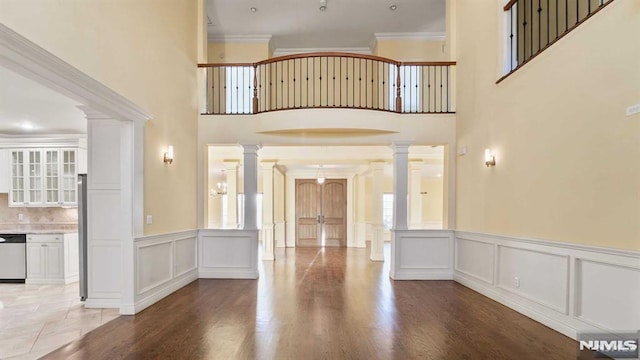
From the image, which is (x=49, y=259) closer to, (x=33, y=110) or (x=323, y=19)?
(x=33, y=110)

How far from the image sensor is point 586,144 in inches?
131

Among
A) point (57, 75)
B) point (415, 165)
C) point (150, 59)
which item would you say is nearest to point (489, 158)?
point (415, 165)

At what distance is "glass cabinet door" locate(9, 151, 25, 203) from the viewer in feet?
21.9

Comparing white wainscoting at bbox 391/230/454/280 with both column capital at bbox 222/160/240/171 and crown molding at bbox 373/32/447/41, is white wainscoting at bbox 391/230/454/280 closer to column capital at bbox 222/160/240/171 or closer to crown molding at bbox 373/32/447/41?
column capital at bbox 222/160/240/171

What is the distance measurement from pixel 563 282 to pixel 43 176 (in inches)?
329

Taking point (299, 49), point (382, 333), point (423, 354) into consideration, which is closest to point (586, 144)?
point (423, 354)

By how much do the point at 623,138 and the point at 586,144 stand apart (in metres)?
0.38

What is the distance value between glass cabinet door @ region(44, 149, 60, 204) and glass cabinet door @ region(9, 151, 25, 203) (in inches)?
18.6

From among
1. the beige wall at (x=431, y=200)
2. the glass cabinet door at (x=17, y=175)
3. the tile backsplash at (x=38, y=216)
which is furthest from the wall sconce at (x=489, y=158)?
the beige wall at (x=431, y=200)

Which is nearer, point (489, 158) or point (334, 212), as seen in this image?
point (489, 158)

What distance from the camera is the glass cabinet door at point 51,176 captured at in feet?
21.8

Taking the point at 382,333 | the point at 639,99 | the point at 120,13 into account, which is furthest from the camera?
the point at 120,13

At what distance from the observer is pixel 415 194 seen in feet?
32.8

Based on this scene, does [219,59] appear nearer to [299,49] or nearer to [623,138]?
[299,49]
